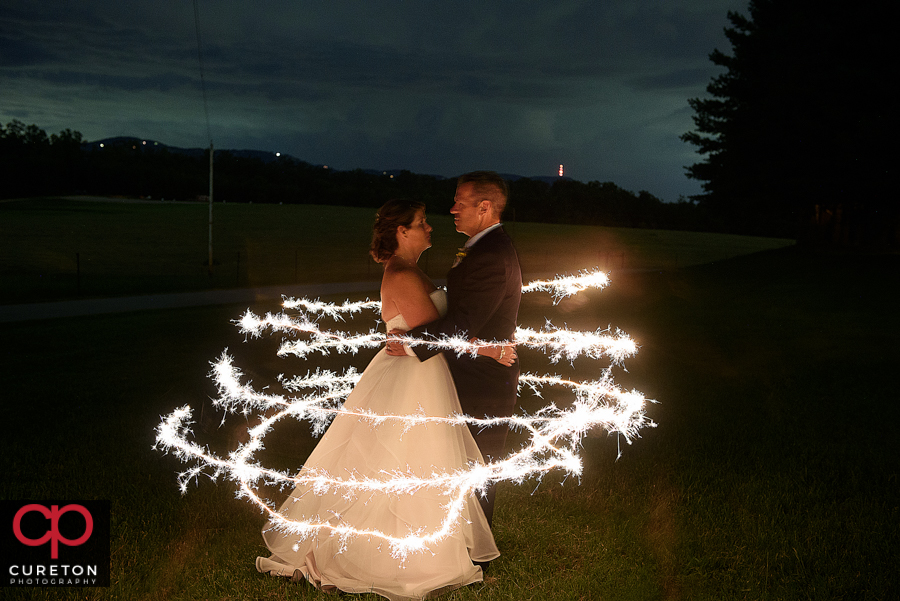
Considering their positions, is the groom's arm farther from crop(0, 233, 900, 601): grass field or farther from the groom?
crop(0, 233, 900, 601): grass field

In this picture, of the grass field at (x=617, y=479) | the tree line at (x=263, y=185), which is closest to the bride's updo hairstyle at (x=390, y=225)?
the grass field at (x=617, y=479)

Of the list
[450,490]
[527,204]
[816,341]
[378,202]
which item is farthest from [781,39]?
[378,202]

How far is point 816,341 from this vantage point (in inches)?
626

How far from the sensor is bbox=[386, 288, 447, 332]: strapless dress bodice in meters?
4.17

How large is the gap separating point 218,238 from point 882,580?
168 ft

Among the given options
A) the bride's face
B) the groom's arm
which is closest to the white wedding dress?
the groom's arm

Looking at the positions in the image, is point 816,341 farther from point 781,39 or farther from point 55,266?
point 55,266

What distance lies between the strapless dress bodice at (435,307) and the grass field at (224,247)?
19.9 metres

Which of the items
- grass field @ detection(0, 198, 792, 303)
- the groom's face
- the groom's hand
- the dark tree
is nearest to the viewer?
the groom's face

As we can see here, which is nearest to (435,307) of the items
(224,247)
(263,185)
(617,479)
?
(617,479)

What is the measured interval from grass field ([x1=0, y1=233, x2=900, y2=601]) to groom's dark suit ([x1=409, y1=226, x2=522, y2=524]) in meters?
1.21

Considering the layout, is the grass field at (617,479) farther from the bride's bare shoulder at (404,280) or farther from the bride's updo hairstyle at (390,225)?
the bride's updo hairstyle at (390,225)

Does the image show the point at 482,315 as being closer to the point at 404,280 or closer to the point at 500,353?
the point at 500,353

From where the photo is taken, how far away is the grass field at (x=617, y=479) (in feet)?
15.3
